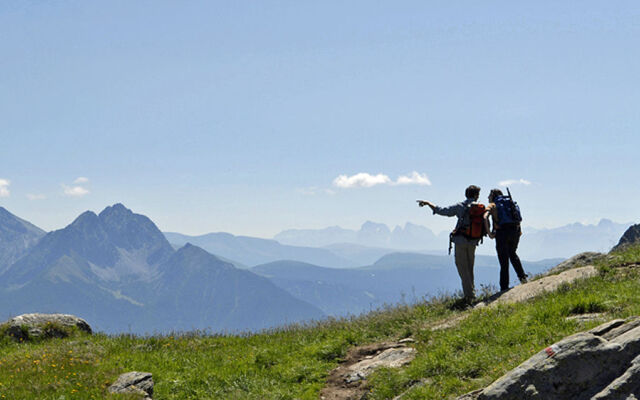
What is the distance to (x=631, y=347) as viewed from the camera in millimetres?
6453

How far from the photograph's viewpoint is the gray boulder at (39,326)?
1577 centimetres

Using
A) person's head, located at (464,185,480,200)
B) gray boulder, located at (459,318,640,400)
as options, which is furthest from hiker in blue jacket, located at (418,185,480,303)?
gray boulder, located at (459,318,640,400)

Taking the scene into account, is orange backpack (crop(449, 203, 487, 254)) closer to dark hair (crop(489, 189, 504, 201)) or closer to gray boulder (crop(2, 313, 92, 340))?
dark hair (crop(489, 189, 504, 201))

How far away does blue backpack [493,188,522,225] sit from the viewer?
48.9 ft

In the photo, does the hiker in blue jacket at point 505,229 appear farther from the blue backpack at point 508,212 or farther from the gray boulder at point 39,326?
the gray boulder at point 39,326

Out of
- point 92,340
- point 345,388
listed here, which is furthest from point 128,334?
point 345,388

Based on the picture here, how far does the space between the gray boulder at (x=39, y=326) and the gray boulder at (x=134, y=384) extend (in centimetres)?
691

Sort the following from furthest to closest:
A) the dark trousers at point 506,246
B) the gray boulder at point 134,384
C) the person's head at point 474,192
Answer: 1. the dark trousers at point 506,246
2. the person's head at point 474,192
3. the gray boulder at point 134,384

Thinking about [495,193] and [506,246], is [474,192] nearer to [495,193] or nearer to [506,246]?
[495,193]

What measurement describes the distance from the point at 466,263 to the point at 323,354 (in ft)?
17.1

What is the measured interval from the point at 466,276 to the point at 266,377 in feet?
21.8

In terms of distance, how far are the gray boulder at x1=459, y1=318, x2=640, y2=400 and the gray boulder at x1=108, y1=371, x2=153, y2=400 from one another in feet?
21.1

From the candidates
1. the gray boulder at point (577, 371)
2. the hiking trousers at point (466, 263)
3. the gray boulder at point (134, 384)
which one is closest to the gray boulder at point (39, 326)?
the gray boulder at point (134, 384)

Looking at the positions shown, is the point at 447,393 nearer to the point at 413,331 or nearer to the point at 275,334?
the point at 413,331
